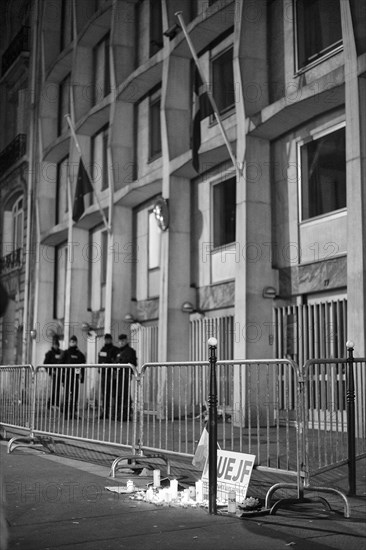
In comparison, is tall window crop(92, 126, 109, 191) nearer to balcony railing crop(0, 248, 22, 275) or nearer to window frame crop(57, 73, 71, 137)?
window frame crop(57, 73, 71, 137)

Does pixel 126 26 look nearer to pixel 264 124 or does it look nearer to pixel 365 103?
pixel 264 124

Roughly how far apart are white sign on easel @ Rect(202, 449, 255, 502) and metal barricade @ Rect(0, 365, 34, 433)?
5.83m

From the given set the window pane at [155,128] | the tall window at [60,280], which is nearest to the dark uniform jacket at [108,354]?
the window pane at [155,128]

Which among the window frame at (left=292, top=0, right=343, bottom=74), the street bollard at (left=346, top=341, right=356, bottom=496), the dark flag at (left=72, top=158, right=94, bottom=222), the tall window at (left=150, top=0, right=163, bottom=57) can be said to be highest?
the tall window at (left=150, top=0, right=163, bottom=57)

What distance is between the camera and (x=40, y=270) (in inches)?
1107

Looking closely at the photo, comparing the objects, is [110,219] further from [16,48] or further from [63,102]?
[16,48]

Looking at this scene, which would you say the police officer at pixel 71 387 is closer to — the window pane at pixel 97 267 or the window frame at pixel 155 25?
the window pane at pixel 97 267

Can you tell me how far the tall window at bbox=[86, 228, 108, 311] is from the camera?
2414 cm

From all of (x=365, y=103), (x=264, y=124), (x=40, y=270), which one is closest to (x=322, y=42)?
(x=264, y=124)

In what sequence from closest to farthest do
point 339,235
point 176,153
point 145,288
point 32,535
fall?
point 32,535 < point 339,235 < point 176,153 < point 145,288

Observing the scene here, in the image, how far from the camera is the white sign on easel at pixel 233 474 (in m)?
6.77

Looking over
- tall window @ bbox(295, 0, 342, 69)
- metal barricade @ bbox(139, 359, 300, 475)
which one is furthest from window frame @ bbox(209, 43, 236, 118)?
metal barricade @ bbox(139, 359, 300, 475)

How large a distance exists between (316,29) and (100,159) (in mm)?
11278

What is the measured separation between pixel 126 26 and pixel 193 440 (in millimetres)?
16889
